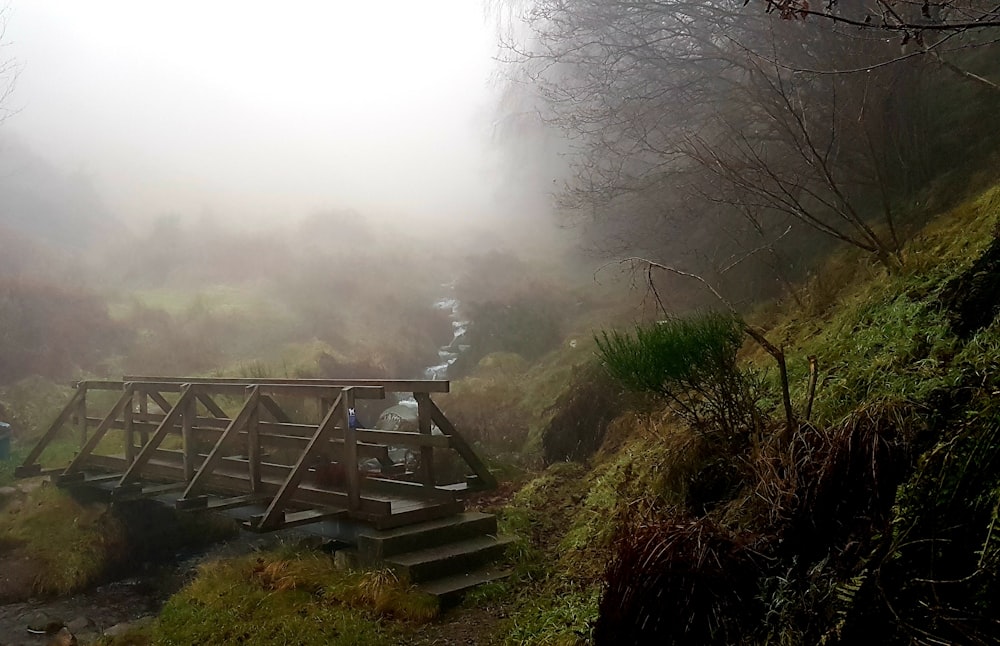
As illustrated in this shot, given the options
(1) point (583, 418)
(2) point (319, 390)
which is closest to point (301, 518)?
(2) point (319, 390)

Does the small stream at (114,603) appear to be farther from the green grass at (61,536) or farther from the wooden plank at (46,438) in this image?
the wooden plank at (46,438)

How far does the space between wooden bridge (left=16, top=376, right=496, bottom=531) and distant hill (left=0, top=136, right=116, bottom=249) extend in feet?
52.0

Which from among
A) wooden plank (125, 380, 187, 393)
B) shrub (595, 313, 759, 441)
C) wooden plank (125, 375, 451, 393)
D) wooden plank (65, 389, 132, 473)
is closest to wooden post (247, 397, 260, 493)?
wooden plank (125, 375, 451, 393)

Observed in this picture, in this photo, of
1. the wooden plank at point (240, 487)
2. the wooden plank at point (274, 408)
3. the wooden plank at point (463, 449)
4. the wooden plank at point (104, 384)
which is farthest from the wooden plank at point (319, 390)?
the wooden plank at point (104, 384)

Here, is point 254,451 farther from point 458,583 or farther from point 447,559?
point 458,583

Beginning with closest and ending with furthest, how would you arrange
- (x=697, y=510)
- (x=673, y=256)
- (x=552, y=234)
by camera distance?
(x=697, y=510) → (x=673, y=256) → (x=552, y=234)

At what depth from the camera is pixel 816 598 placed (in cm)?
270

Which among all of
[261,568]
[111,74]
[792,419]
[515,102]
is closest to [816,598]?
[792,419]

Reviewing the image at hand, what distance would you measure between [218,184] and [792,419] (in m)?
29.7

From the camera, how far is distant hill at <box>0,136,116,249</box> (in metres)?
23.8

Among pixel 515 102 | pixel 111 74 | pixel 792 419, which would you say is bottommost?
pixel 792 419

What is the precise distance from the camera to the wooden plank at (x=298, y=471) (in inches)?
255

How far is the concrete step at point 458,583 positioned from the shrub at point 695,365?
241 centimetres

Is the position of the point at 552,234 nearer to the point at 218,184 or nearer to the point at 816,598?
the point at 218,184
